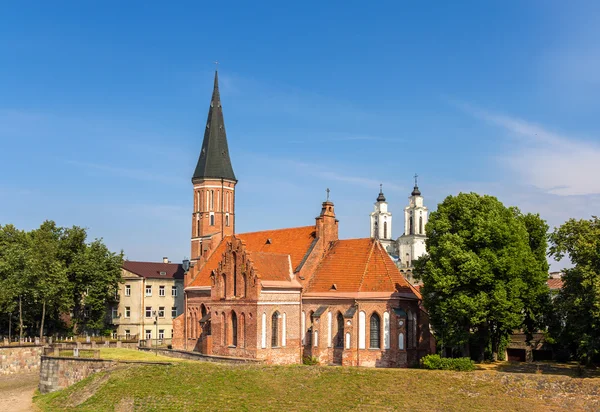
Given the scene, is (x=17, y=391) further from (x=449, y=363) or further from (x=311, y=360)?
(x=449, y=363)

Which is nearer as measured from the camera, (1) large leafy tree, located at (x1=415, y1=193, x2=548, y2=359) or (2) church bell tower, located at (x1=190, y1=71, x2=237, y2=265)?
(1) large leafy tree, located at (x1=415, y1=193, x2=548, y2=359)

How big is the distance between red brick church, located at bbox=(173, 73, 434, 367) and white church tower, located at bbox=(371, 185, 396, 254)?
111507 mm

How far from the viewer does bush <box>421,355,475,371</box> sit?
139 feet

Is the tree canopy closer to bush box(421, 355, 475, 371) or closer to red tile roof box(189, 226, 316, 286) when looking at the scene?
red tile roof box(189, 226, 316, 286)

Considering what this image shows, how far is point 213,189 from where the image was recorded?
6838 cm

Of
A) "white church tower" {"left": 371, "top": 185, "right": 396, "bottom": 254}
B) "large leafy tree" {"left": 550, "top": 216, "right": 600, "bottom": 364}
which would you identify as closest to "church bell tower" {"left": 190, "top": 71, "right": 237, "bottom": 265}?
"large leafy tree" {"left": 550, "top": 216, "right": 600, "bottom": 364}

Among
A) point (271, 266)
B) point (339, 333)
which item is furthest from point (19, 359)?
point (339, 333)

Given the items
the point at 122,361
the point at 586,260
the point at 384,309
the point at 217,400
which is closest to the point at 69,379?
the point at 122,361

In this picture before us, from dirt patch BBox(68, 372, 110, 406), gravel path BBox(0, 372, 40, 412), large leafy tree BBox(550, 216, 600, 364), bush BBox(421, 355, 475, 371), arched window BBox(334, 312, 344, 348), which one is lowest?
gravel path BBox(0, 372, 40, 412)

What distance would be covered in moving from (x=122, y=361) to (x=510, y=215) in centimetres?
3153

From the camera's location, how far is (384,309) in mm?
49562

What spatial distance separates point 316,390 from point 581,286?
18346 mm

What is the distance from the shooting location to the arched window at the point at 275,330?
52.2m

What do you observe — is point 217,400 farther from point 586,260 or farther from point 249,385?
point 586,260
